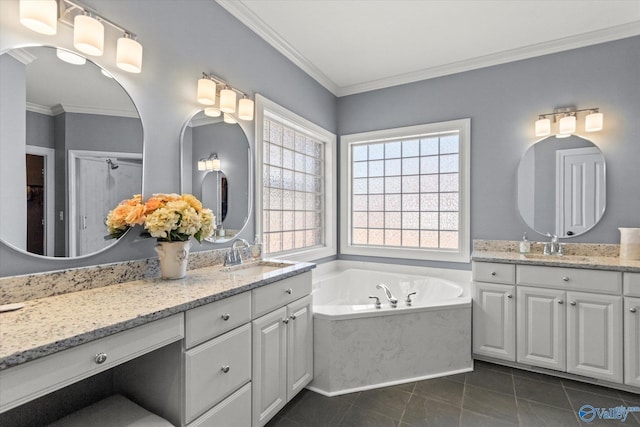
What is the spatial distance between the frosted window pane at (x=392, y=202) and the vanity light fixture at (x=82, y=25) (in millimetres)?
2762

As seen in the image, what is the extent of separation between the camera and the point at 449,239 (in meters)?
3.36

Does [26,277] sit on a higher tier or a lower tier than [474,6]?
lower

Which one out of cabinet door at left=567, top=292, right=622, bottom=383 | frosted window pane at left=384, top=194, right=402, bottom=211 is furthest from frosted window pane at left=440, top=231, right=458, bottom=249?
cabinet door at left=567, top=292, right=622, bottom=383

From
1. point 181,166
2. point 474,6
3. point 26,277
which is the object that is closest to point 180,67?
point 181,166

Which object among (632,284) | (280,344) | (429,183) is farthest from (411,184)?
(280,344)

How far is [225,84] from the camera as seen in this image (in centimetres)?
219

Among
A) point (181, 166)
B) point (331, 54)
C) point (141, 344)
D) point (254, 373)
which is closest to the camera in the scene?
point (141, 344)

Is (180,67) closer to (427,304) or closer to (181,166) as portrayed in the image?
(181,166)

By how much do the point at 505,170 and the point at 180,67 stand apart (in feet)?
9.52

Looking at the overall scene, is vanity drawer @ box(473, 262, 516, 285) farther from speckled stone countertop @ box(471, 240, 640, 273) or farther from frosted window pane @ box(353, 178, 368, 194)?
frosted window pane @ box(353, 178, 368, 194)

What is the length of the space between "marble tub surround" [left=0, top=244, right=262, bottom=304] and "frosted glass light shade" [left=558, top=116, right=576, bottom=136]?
3.34 m

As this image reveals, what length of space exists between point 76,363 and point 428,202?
3244 mm

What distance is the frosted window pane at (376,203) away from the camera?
12.2 feet

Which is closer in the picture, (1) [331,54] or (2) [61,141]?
(2) [61,141]
